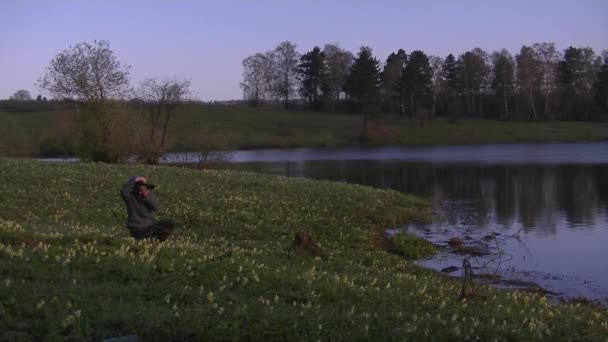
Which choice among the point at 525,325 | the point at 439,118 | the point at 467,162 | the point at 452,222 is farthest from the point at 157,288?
the point at 439,118

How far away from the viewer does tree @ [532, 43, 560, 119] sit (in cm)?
13000

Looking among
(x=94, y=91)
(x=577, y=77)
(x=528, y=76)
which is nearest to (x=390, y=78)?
(x=528, y=76)

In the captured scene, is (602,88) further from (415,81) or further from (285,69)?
(285,69)

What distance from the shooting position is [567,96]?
128 m

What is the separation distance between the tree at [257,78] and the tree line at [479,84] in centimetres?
486

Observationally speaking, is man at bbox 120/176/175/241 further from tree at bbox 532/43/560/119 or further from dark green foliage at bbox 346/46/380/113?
tree at bbox 532/43/560/119

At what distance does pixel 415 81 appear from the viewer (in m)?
116

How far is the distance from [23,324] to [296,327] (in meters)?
2.82

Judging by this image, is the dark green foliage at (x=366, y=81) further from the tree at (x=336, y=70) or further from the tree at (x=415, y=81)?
the tree at (x=336, y=70)

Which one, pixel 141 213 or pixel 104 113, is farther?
pixel 104 113

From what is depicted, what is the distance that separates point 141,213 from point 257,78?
5322 inches

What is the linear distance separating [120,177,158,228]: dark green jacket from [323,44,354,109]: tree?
398 feet

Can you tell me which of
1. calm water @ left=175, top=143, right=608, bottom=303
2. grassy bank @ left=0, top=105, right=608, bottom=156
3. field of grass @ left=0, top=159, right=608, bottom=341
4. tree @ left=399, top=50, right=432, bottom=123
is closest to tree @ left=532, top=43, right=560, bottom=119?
grassy bank @ left=0, top=105, right=608, bottom=156

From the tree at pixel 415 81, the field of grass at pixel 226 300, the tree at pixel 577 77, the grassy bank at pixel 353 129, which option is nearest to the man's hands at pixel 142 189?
the field of grass at pixel 226 300
